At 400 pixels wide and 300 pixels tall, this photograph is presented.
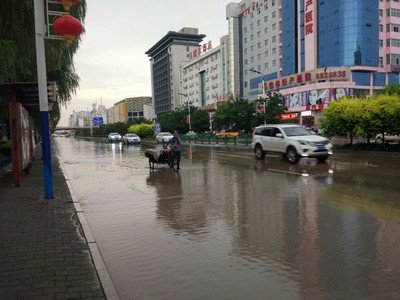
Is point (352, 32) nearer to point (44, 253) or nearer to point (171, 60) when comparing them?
point (44, 253)

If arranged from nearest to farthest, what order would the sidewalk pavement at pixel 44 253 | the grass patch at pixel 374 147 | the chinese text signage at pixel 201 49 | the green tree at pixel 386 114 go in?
the sidewalk pavement at pixel 44 253 < the green tree at pixel 386 114 < the grass patch at pixel 374 147 < the chinese text signage at pixel 201 49

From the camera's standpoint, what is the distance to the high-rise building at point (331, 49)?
6781cm

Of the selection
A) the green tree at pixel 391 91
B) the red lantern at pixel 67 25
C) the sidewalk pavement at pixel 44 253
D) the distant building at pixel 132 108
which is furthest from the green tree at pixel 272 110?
the distant building at pixel 132 108

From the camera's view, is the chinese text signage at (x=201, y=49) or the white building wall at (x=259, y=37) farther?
the chinese text signage at (x=201, y=49)

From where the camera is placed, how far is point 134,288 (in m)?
4.88

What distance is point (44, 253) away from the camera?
19.5 feet

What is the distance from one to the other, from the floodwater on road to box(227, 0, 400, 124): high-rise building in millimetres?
51054

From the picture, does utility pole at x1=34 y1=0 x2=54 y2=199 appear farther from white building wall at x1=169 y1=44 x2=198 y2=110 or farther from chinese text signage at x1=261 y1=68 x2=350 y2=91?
white building wall at x1=169 y1=44 x2=198 y2=110

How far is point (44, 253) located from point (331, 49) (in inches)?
2805

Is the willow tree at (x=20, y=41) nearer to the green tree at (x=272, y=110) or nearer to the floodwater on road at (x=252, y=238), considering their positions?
the floodwater on road at (x=252, y=238)

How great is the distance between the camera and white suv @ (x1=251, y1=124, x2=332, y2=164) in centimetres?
1927

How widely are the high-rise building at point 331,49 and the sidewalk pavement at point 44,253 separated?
54.0 meters

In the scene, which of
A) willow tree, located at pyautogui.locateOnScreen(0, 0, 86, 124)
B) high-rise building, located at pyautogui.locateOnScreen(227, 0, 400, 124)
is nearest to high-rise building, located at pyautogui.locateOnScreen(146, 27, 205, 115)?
high-rise building, located at pyautogui.locateOnScreen(227, 0, 400, 124)

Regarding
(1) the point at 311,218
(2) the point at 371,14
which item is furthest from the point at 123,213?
(2) the point at 371,14
